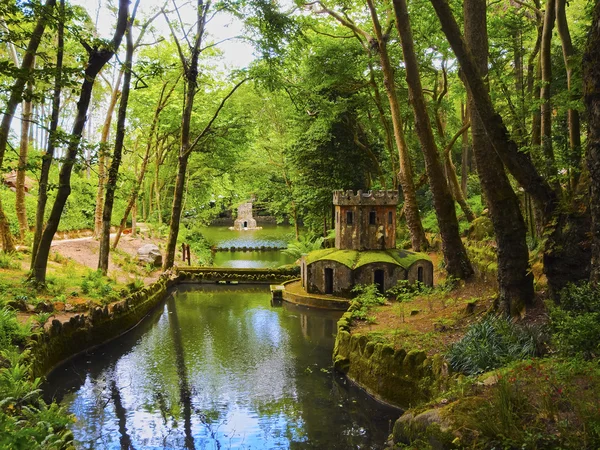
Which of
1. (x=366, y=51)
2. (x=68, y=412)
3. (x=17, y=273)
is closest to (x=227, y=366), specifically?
(x=68, y=412)

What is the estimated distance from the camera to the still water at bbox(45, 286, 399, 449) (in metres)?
8.52

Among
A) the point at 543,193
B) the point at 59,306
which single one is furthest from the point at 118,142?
the point at 543,193

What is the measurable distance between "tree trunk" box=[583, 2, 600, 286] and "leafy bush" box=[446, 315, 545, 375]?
1726 mm

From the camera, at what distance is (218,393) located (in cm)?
1054

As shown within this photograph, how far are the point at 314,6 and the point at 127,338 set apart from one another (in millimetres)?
15380

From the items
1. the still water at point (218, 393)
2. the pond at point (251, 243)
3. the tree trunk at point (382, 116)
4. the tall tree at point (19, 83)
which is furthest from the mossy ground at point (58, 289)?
the pond at point (251, 243)

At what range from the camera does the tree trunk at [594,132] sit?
6410mm

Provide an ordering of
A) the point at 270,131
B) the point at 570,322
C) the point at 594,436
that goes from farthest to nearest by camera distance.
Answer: the point at 270,131
the point at 570,322
the point at 594,436

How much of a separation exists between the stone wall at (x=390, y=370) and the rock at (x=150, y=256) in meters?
16.9

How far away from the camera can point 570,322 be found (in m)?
5.97

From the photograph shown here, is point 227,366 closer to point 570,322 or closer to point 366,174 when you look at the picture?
point 570,322

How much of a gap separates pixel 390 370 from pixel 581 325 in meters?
4.62

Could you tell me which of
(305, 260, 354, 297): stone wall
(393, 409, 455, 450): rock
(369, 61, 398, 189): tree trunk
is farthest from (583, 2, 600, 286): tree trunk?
(369, 61, 398, 189): tree trunk

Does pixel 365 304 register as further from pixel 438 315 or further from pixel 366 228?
pixel 366 228
